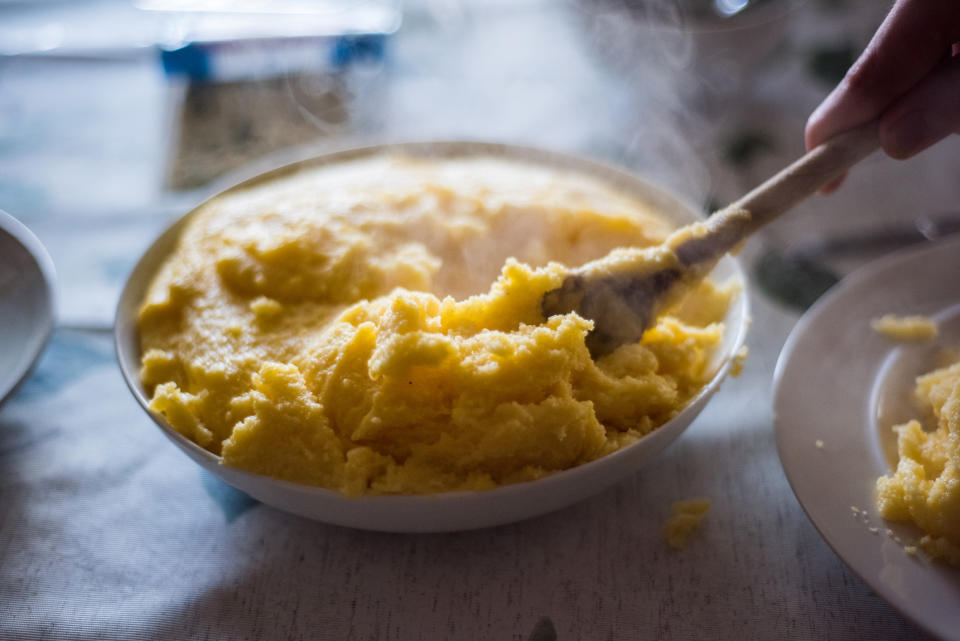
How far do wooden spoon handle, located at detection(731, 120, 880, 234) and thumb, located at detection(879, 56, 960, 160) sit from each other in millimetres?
43

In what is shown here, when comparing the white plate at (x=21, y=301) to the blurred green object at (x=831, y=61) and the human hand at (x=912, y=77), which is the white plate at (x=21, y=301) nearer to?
the human hand at (x=912, y=77)

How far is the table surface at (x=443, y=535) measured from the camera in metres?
0.89

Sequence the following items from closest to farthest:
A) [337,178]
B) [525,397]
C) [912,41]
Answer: [525,397]
[912,41]
[337,178]

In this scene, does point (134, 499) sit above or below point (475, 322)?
below

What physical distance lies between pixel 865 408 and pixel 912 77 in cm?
48

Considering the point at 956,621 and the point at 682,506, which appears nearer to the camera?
the point at 956,621

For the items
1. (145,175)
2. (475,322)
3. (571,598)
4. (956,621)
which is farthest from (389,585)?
(145,175)

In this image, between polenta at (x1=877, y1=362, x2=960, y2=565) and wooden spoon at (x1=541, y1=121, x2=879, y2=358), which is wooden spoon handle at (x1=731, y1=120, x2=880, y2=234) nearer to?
wooden spoon at (x1=541, y1=121, x2=879, y2=358)

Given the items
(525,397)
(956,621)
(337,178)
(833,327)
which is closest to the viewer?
(956,621)

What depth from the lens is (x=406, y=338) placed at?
84 centimetres

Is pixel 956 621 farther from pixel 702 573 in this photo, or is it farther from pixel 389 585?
pixel 389 585

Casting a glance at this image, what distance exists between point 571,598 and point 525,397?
269 millimetres

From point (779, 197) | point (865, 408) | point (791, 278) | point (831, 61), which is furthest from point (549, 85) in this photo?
point (865, 408)

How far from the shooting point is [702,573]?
3.03 ft
